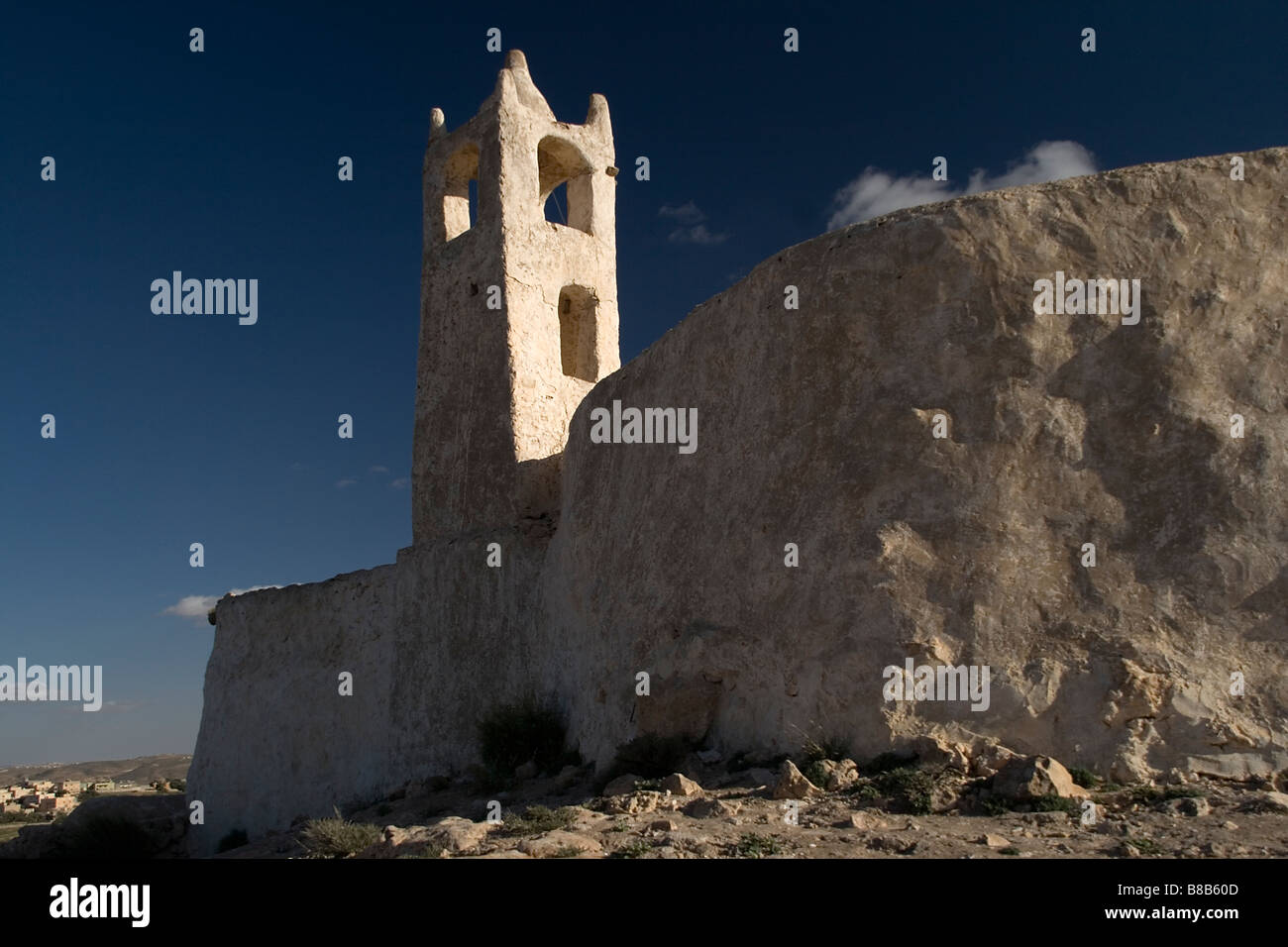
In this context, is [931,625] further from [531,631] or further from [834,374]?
[531,631]

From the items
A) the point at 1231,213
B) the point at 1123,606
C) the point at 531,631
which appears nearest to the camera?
the point at 1123,606

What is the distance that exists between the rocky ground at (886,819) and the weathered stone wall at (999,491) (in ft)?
1.17

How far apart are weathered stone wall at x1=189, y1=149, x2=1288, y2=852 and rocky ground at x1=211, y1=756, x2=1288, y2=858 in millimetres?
358

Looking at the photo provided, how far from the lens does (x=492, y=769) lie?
10.5 m

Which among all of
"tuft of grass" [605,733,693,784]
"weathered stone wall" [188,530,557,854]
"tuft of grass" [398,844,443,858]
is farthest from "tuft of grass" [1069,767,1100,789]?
"weathered stone wall" [188,530,557,854]

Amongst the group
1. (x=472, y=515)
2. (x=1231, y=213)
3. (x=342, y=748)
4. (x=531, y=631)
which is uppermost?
(x=1231, y=213)

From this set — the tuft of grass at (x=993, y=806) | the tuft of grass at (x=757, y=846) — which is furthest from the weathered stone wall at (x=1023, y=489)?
the tuft of grass at (x=757, y=846)

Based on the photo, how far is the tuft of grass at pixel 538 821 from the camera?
7.06 m

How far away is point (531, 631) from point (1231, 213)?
25.9 feet

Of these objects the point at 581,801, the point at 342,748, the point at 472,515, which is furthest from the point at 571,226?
the point at 581,801

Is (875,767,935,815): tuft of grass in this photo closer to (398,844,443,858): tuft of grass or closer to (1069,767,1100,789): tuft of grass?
(1069,767,1100,789): tuft of grass

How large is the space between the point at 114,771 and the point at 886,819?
169 feet

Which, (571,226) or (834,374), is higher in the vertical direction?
(571,226)
